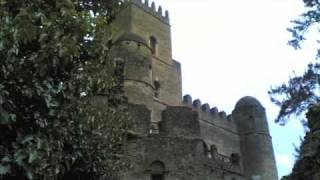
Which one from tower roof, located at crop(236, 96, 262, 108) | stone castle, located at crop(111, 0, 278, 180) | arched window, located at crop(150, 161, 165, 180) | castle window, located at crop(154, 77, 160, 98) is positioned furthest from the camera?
tower roof, located at crop(236, 96, 262, 108)

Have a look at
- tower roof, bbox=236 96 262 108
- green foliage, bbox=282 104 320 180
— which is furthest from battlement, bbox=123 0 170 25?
green foliage, bbox=282 104 320 180

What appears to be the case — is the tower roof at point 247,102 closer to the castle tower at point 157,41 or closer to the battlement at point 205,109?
the battlement at point 205,109

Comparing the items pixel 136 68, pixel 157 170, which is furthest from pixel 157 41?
pixel 157 170

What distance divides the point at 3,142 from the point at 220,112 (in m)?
34.9

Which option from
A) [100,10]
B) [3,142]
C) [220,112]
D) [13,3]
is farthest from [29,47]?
[220,112]

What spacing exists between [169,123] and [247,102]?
2145 cm

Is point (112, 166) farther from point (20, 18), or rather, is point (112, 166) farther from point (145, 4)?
point (145, 4)

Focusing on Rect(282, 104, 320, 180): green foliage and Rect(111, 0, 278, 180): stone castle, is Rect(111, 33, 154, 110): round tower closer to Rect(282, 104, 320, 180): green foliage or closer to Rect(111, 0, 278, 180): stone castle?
Rect(111, 0, 278, 180): stone castle

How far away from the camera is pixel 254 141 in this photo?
42750 millimetres

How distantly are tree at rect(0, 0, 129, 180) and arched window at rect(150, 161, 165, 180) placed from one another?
1174cm

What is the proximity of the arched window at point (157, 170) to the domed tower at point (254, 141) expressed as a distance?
62.2 ft

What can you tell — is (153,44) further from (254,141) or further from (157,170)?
(157,170)

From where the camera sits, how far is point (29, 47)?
9.59m

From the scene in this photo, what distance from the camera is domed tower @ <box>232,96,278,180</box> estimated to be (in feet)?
136
